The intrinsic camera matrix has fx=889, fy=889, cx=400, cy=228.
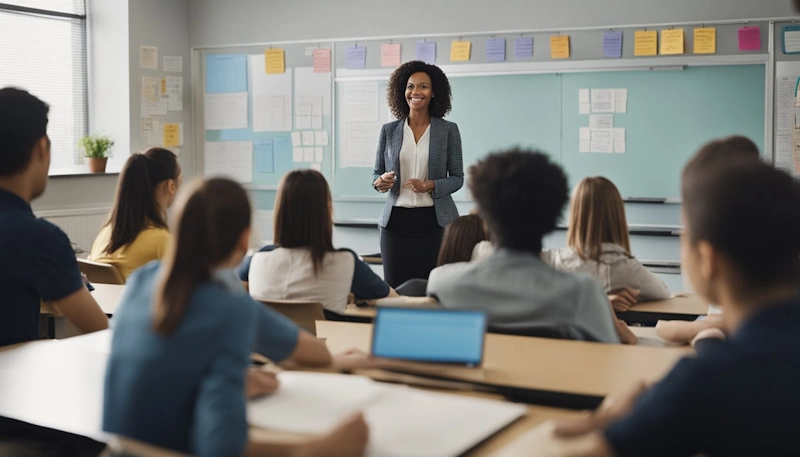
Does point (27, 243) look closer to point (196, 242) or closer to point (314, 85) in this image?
point (196, 242)

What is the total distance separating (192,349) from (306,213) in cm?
150

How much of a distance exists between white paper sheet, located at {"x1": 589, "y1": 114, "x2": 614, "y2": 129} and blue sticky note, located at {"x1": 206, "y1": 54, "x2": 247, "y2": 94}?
271cm

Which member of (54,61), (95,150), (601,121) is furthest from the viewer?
(54,61)

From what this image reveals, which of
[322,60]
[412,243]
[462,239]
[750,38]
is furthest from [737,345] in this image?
[322,60]

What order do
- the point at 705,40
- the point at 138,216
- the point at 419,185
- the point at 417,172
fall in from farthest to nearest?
the point at 705,40 < the point at 417,172 < the point at 419,185 < the point at 138,216

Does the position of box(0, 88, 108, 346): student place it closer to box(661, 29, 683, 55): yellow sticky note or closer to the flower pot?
box(661, 29, 683, 55): yellow sticky note

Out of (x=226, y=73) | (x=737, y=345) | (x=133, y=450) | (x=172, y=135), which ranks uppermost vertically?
(x=226, y=73)

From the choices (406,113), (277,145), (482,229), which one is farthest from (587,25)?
(482,229)

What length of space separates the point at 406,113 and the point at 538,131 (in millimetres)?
1419

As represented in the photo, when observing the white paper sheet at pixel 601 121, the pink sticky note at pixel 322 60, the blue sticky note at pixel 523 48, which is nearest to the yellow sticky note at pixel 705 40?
the white paper sheet at pixel 601 121

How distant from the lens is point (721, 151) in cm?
254

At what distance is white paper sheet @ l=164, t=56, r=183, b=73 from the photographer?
6.93 metres

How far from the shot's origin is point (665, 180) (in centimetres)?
559

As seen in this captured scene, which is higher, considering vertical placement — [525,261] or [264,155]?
[264,155]
